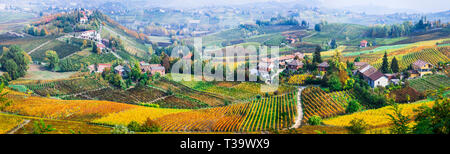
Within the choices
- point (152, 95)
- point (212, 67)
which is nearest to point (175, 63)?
point (212, 67)

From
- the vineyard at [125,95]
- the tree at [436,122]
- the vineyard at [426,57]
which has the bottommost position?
the vineyard at [125,95]

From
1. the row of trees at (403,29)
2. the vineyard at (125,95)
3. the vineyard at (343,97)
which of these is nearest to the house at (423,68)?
the vineyard at (343,97)

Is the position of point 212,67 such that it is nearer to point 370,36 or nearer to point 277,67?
point 277,67

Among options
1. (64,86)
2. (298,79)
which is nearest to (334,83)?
(298,79)

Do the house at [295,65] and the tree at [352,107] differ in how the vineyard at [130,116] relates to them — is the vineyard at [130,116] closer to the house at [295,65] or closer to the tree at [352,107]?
the tree at [352,107]

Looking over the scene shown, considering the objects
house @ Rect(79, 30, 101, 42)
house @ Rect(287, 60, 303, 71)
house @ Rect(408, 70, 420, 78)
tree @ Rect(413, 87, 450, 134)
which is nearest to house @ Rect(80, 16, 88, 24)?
house @ Rect(79, 30, 101, 42)

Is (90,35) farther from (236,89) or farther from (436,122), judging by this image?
(436,122)
